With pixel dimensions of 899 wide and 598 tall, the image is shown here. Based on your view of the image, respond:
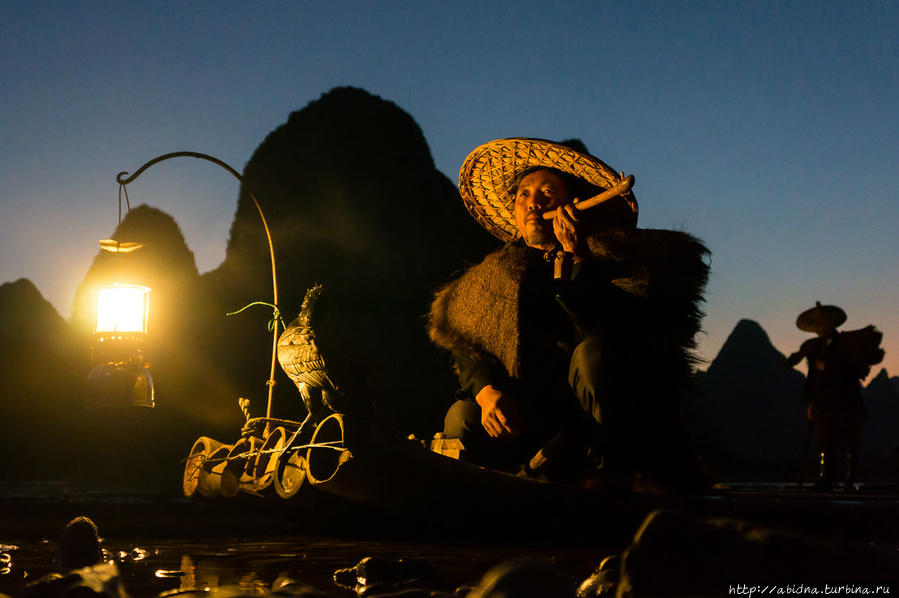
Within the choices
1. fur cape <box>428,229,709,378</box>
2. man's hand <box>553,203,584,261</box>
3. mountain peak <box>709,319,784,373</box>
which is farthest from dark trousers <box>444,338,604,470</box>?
mountain peak <box>709,319,784,373</box>

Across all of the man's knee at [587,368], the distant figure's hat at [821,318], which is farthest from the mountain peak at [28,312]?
the man's knee at [587,368]

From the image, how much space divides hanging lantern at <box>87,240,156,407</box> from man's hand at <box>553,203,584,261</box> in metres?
2.55

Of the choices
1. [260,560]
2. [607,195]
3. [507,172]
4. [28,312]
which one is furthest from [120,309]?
[28,312]

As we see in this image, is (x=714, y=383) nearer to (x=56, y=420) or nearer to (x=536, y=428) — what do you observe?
(x=56, y=420)

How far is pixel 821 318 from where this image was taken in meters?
8.70

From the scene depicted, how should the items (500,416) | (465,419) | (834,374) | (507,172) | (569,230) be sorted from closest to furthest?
(500,416)
(569,230)
(465,419)
(507,172)
(834,374)

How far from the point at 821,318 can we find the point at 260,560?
7.11 metres

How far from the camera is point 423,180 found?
5300 centimetres

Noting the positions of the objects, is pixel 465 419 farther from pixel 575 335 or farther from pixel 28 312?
pixel 28 312

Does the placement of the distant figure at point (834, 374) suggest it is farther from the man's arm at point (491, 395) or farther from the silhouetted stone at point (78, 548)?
the silhouetted stone at point (78, 548)

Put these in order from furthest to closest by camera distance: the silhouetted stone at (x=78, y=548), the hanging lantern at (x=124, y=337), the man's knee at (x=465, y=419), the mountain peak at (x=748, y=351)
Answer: the mountain peak at (x=748, y=351)
the hanging lantern at (x=124, y=337)
the man's knee at (x=465, y=419)
the silhouetted stone at (x=78, y=548)

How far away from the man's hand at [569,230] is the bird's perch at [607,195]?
0.17 ft

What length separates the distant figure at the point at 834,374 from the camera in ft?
27.9

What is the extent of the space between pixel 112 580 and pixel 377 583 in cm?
86
